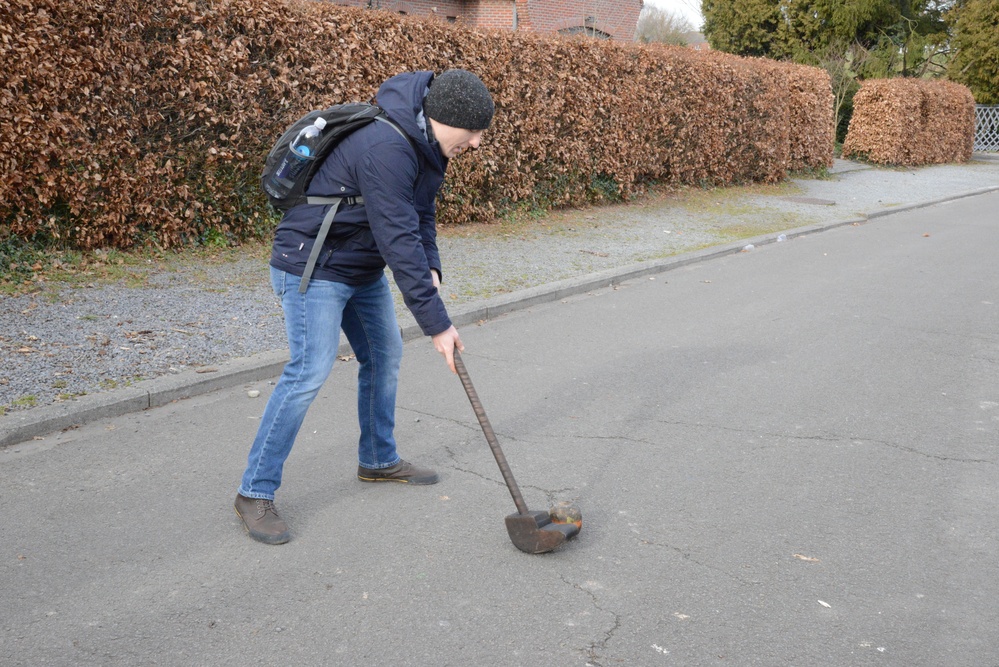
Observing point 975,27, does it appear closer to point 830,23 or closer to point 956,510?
point 830,23

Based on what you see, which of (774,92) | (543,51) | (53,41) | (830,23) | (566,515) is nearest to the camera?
(566,515)

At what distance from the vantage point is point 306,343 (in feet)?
12.5

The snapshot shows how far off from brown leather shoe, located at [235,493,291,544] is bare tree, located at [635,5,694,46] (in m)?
38.6

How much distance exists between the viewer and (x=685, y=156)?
16312 mm

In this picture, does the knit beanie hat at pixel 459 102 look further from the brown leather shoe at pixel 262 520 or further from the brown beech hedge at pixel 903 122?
the brown beech hedge at pixel 903 122

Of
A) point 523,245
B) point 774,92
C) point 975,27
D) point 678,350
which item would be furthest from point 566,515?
point 975,27

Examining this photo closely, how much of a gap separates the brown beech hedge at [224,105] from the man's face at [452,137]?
541 centimetres

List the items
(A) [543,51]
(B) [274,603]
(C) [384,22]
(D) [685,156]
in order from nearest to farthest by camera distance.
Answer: (B) [274,603]
(C) [384,22]
(A) [543,51]
(D) [685,156]

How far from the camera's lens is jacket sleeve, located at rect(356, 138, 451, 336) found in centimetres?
353

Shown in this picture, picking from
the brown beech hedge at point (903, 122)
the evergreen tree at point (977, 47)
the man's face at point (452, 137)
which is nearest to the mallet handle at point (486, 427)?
the man's face at point (452, 137)

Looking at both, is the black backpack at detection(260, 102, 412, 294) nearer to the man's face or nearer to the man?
the man

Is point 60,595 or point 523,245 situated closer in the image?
point 60,595

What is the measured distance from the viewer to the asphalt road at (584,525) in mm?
3156

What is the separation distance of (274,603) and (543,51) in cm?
1071
